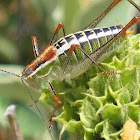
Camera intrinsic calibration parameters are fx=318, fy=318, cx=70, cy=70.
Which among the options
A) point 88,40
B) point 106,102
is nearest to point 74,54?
point 88,40

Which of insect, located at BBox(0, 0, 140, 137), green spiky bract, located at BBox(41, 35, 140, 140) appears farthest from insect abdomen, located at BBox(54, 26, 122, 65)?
green spiky bract, located at BBox(41, 35, 140, 140)

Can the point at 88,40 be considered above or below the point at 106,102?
above

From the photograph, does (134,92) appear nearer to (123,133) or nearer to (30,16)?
(123,133)

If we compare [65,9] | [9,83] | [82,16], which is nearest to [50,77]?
[9,83]

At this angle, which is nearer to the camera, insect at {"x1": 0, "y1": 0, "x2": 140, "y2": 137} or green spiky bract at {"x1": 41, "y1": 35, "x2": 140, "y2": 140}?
green spiky bract at {"x1": 41, "y1": 35, "x2": 140, "y2": 140}

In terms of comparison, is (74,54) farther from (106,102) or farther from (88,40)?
(106,102)

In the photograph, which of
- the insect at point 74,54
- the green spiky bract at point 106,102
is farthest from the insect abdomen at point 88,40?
the green spiky bract at point 106,102

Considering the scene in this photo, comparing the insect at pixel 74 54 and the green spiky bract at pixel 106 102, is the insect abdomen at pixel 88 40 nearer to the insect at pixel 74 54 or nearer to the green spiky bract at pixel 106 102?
the insect at pixel 74 54

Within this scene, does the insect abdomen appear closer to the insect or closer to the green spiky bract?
the insect
